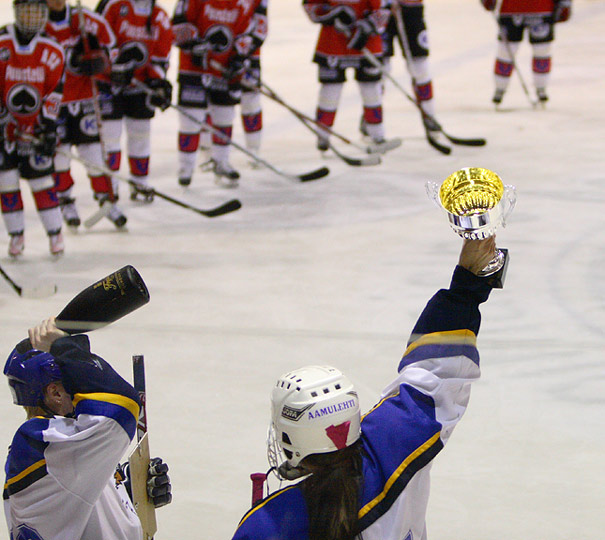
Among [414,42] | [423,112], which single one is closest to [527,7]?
[414,42]

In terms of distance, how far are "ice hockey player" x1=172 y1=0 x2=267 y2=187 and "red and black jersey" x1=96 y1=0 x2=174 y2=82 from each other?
0.23 m

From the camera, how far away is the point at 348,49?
18.0 ft

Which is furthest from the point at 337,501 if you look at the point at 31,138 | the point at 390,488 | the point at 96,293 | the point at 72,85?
the point at 72,85

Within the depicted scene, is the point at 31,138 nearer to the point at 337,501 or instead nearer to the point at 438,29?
the point at 337,501

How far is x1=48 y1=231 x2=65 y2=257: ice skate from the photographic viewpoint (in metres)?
4.16

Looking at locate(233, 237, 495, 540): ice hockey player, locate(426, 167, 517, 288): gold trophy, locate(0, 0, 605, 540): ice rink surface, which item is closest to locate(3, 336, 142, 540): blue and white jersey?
locate(233, 237, 495, 540): ice hockey player

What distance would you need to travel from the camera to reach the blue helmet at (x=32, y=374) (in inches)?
59.2

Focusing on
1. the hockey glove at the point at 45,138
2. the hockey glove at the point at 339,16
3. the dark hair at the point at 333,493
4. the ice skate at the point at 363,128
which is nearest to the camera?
the dark hair at the point at 333,493

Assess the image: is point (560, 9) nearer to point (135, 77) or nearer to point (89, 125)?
point (135, 77)

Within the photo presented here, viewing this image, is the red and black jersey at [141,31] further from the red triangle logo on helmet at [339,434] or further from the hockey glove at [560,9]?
the red triangle logo on helmet at [339,434]

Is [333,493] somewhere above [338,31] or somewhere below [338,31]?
above

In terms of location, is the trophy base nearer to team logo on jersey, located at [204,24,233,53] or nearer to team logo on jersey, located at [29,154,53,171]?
team logo on jersey, located at [29,154,53,171]

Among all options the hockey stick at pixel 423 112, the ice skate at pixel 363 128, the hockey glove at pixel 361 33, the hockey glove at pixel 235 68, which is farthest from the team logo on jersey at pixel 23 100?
the ice skate at pixel 363 128

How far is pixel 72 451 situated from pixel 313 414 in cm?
42
